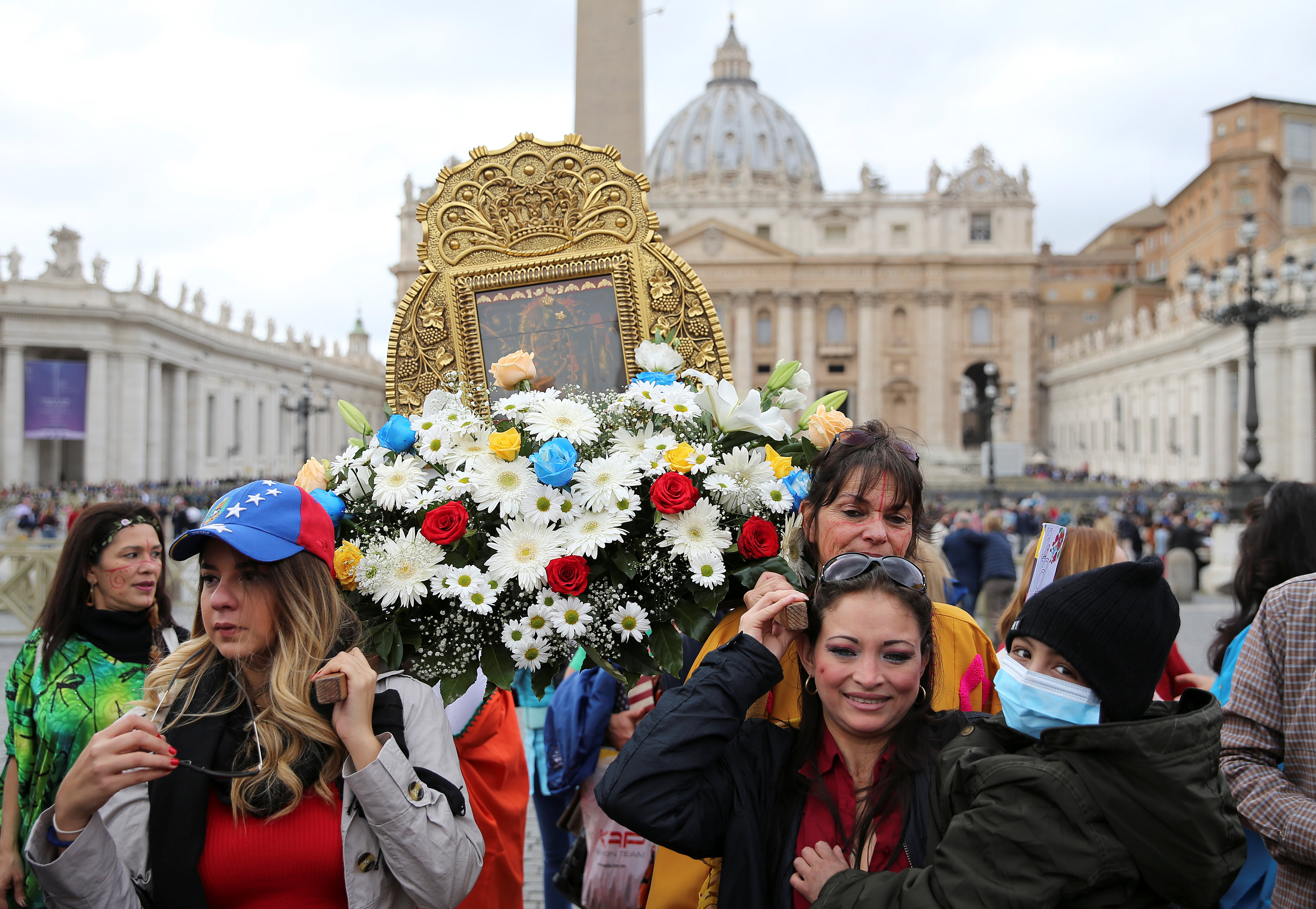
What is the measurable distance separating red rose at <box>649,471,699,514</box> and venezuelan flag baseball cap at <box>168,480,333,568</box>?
0.84 meters

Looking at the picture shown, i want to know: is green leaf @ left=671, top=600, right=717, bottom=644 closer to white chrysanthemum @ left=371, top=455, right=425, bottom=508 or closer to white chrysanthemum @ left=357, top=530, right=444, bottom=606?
white chrysanthemum @ left=357, top=530, right=444, bottom=606

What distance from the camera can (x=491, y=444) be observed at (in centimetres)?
257

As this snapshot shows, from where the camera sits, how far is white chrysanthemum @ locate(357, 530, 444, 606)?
8.05 ft

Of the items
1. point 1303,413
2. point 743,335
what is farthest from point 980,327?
point 1303,413

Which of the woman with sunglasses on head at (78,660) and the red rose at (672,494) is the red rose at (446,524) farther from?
the woman with sunglasses on head at (78,660)

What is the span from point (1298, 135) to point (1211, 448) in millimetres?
28372

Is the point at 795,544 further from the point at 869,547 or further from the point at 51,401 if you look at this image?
the point at 51,401

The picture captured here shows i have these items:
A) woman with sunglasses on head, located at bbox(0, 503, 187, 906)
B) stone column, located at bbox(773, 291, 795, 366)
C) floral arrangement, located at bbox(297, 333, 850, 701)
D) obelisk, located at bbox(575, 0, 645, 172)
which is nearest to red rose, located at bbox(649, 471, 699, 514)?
floral arrangement, located at bbox(297, 333, 850, 701)

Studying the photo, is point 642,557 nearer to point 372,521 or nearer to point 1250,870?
point 372,521

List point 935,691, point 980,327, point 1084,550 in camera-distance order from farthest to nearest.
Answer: point 980,327 < point 1084,550 < point 935,691

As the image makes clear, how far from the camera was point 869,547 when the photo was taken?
242 cm

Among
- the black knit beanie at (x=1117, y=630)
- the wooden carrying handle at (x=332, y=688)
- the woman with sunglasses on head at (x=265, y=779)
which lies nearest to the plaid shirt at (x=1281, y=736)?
the black knit beanie at (x=1117, y=630)

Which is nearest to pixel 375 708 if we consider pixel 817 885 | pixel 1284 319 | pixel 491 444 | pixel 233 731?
pixel 233 731

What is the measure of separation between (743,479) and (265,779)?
4.57ft
